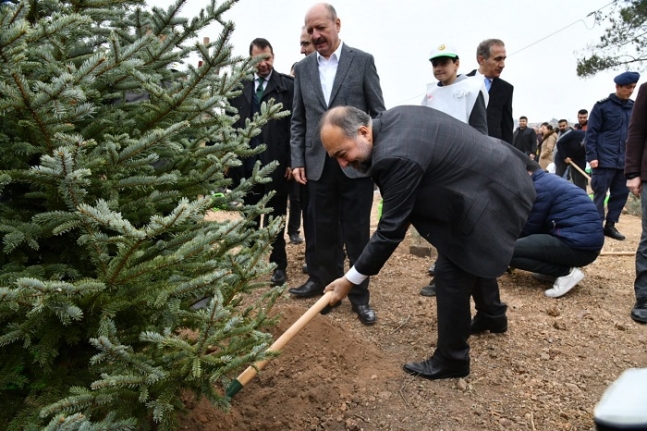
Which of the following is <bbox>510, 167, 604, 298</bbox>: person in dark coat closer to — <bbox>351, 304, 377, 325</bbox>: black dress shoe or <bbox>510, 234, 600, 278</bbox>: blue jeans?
<bbox>510, 234, 600, 278</bbox>: blue jeans

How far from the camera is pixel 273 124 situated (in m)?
4.30

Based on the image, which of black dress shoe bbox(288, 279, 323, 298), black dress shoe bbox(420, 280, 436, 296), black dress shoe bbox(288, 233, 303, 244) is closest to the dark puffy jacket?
black dress shoe bbox(420, 280, 436, 296)

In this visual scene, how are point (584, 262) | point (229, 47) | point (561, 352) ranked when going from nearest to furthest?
point (229, 47) → point (561, 352) → point (584, 262)

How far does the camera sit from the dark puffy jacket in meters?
4.14

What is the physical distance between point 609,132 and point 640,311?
3516 millimetres

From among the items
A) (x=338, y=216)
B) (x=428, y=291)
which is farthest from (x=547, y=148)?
→ (x=338, y=216)

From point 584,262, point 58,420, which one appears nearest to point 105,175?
point 58,420

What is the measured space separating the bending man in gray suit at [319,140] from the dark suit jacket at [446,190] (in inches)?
35.5

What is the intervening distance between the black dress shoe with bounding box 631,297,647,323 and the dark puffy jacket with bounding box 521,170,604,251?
0.54 meters

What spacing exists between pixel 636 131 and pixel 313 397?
314cm

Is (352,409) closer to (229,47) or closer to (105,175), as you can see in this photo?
(105,175)

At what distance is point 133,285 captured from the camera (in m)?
1.76

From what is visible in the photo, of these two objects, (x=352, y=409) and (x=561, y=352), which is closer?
(x=352, y=409)

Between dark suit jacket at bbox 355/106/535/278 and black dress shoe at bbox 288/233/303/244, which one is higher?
dark suit jacket at bbox 355/106/535/278
